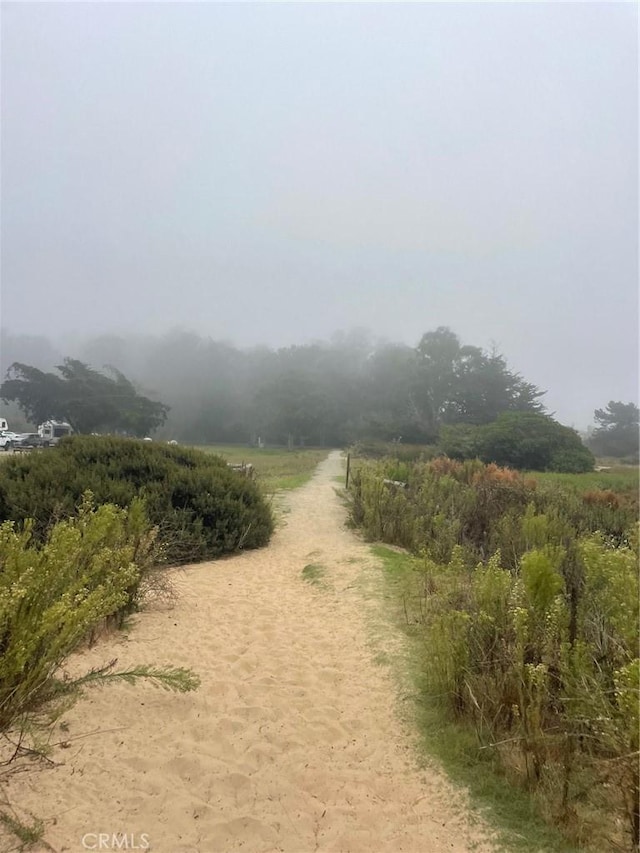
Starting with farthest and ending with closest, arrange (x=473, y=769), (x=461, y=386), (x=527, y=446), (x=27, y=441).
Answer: (x=461, y=386) < (x=27, y=441) < (x=527, y=446) < (x=473, y=769)

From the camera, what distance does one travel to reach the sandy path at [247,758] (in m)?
2.33

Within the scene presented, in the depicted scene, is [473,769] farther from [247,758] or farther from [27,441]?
[27,441]

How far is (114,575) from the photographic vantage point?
11.1 ft

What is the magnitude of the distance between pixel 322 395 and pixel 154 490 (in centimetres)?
4960

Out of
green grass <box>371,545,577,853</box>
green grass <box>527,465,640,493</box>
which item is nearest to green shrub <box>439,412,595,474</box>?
green grass <box>527,465,640,493</box>

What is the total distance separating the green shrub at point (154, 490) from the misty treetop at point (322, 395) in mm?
41187

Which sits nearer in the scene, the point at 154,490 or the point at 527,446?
the point at 154,490

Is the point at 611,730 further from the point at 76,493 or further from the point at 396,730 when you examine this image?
the point at 76,493

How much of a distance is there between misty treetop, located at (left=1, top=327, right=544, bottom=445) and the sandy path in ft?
149

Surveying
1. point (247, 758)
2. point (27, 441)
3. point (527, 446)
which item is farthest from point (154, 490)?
point (27, 441)

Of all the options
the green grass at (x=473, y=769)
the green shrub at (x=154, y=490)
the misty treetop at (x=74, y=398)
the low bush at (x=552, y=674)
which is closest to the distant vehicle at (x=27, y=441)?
the misty treetop at (x=74, y=398)

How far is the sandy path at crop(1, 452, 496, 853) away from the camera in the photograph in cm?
233

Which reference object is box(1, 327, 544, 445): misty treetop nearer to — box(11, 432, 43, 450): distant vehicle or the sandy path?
box(11, 432, 43, 450): distant vehicle

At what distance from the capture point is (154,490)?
8.08 m
